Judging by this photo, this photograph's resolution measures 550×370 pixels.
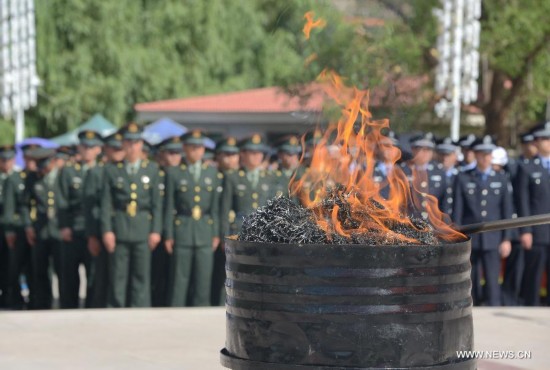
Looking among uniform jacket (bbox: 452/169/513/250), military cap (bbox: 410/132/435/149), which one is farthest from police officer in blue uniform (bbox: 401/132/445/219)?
uniform jacket (bbox: 452/169/513/250)

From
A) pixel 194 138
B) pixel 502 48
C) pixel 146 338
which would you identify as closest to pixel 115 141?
pixel 194 138

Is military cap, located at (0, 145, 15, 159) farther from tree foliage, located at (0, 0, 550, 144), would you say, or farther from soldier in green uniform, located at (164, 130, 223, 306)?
tree foliage, located at (0, 0, 550, 144)

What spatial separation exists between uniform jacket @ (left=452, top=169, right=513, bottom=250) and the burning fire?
6194mm

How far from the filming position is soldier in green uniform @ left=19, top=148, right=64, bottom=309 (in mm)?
13453

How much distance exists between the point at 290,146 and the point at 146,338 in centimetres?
548

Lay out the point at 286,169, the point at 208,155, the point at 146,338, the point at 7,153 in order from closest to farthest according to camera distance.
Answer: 1. the point at 146,338
2. the point at 286,169
3. the point at 208,155
4. the point at 7,153

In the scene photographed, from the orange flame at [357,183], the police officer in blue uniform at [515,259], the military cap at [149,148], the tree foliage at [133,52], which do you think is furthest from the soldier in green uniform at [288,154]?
the tree foliage at [133,52]

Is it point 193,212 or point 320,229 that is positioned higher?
point 320,229

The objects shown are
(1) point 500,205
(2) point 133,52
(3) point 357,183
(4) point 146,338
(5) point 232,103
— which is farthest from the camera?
(5) point 232,103

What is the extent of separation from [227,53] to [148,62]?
3.98m

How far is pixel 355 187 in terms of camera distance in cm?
600

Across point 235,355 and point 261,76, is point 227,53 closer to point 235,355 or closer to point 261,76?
point 261,76

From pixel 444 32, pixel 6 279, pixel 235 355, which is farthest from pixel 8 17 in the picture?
pixel 235 355

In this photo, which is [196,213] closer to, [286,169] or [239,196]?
[239,196]
